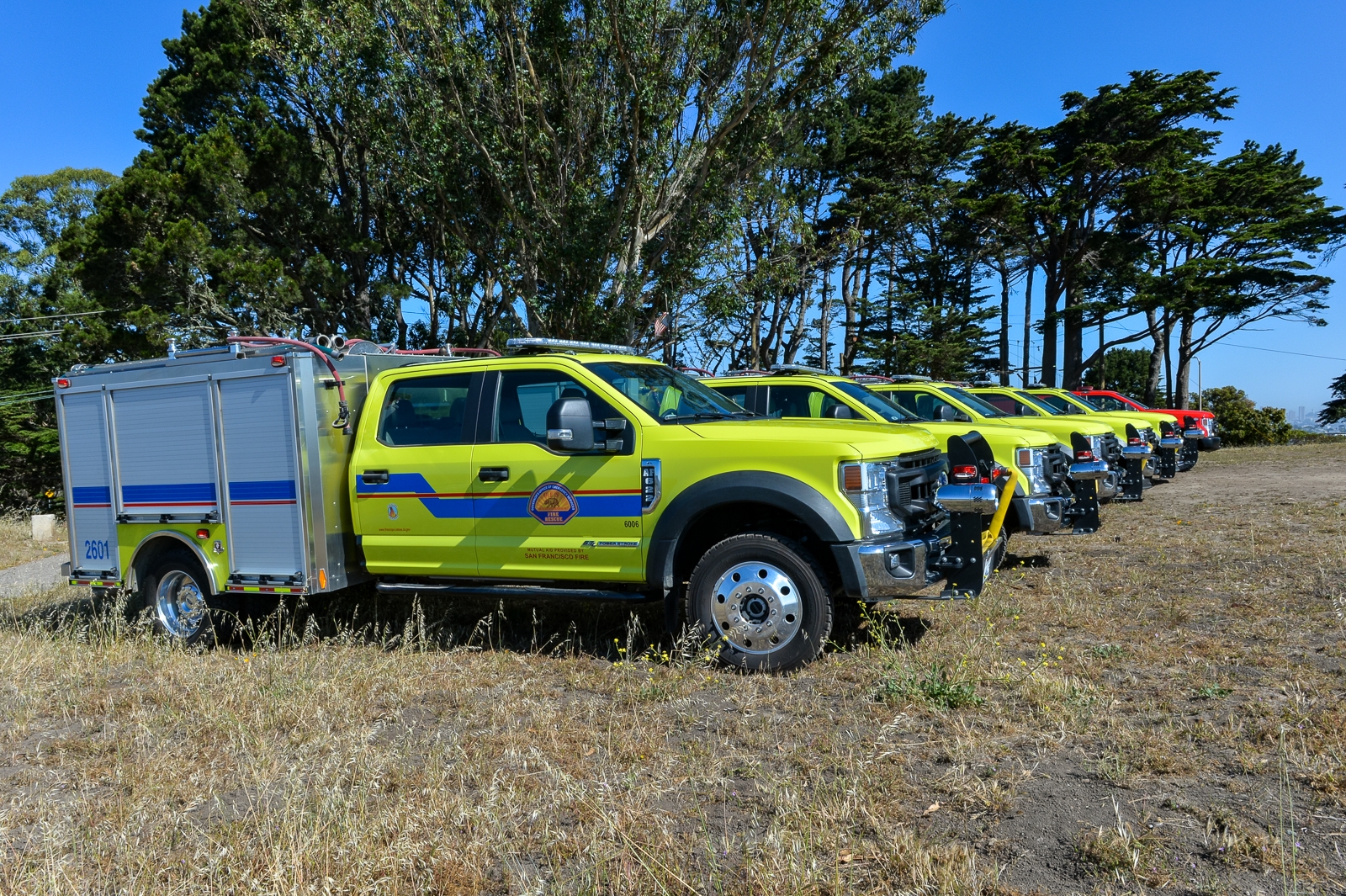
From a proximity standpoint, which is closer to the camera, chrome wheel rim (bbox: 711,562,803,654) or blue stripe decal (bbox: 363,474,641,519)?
chrome wheel rim (bbox: 711,562,803,654)

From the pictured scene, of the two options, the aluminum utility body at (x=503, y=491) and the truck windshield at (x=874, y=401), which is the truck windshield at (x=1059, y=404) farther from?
the aluminum utility body at (x=503, y=491)

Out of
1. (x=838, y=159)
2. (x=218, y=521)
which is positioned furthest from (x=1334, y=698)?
(x=838, y=159)

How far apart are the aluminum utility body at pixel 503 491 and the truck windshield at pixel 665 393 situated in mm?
21

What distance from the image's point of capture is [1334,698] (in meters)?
4.61

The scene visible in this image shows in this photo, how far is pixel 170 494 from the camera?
7.17m

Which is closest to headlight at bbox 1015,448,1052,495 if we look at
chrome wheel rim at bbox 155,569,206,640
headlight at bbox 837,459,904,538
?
headlight at bbox 837,459,904,538

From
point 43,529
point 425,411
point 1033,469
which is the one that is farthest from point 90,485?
point 43,529

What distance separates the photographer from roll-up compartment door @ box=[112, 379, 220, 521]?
696cm

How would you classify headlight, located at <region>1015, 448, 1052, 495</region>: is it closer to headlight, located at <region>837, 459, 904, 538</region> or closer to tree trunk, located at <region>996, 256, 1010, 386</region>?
headlight, located at <region>837, 459, 904, 538</region>

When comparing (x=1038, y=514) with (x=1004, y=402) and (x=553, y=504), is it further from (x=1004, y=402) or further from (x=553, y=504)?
(x=1004, y=402)

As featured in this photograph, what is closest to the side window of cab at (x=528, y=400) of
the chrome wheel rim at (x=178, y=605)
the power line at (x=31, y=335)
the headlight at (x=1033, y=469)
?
the chrome wheel rim at (x=178, y=605)

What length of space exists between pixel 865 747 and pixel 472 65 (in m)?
16.8

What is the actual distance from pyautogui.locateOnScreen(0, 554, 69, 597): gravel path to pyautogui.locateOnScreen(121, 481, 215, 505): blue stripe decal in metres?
4.47

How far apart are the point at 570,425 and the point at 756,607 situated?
1.52 m
